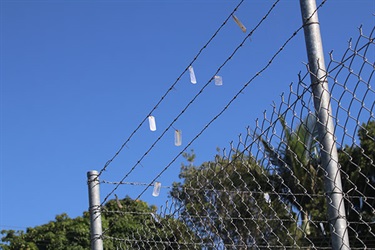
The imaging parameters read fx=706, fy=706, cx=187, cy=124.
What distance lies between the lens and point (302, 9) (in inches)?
96.3

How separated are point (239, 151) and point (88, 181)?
51.8 inches

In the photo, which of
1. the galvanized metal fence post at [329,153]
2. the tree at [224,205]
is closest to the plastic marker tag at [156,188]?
the tree at [224,205]

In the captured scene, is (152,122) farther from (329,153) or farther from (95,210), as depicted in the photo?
(329,153)

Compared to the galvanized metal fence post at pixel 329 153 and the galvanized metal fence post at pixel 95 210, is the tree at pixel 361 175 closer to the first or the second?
the galvanized metal fence post at pixel 329 153

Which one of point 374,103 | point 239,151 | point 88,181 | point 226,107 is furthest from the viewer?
point 88,181

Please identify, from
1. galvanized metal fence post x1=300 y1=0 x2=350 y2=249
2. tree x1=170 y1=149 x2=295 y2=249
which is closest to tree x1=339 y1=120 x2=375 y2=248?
galvanized metal fence post x1=300 y1=0 x2=350 y2=249

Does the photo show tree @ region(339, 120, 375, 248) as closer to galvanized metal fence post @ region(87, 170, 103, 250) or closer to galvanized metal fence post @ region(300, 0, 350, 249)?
galvanized metal fence post @ region(300, 0, 350, 249)

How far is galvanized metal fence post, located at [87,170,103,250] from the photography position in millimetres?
3938

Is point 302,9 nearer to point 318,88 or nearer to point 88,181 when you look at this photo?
point 318,88

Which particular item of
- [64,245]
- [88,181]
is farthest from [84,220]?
[88,181]

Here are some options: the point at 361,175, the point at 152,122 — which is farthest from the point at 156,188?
the point at 361,175

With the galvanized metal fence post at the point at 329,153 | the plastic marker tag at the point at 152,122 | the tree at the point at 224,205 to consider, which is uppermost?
the plastic marker tag at the point at 152,122

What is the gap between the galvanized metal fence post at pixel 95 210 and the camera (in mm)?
3938

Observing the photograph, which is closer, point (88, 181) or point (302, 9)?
point (302, 9)
